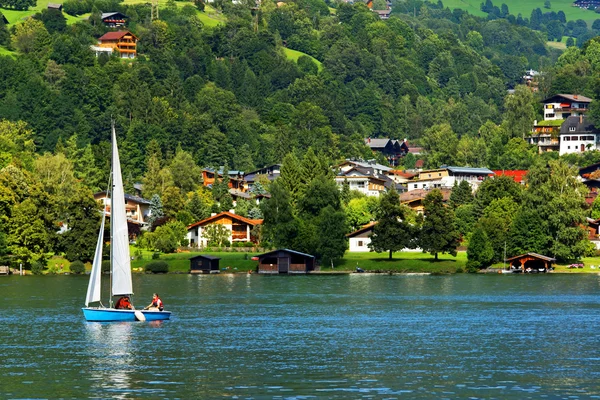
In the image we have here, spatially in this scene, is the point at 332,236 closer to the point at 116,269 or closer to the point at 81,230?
the point at 81,230

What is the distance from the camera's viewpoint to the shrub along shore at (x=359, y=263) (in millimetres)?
147875

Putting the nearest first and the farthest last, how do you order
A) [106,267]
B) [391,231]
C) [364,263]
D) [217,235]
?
[106,267] < [391,231] < [364,263] < [217,235]

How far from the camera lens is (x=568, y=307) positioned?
10025 cm

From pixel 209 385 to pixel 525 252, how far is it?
9310 cm

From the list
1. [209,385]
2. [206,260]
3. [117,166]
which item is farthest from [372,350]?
[206,260]

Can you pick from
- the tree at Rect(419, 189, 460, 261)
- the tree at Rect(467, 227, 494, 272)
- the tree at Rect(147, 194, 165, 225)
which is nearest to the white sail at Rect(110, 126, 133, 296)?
the tree at Rect(467, 227, 494, 272)

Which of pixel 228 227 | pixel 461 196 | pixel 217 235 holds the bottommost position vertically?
pixel 217 235

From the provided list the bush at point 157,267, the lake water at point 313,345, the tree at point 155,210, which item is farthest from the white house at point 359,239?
the lake water at point 313,345

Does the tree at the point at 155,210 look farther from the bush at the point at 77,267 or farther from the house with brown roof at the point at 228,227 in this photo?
the bush at the point at 77,267

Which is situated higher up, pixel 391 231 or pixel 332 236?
pixel 391 231

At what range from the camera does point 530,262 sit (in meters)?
150

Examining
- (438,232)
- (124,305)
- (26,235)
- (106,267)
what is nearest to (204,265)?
(106,267)

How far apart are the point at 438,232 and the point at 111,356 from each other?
271 feet

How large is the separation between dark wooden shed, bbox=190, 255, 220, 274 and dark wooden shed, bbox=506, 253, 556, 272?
34.7m
